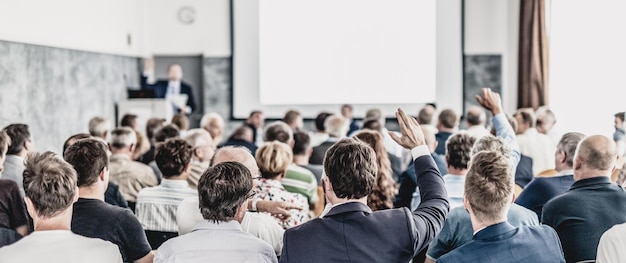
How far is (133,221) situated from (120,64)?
27.9 feet

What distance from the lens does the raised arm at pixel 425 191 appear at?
2715 millimetres

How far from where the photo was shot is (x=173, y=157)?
13.9 feet

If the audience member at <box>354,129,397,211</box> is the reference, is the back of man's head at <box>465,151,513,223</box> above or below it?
above

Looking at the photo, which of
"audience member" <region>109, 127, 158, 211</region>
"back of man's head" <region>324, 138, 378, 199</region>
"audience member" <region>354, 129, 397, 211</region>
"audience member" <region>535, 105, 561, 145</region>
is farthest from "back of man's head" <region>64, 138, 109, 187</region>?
"audience member" <region>535, 105, 561, 145</region>

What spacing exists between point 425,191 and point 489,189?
229 millimetres

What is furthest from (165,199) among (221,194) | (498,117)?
(498,117)

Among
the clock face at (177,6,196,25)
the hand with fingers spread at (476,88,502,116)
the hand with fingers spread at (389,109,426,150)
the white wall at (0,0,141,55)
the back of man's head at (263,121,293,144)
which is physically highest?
the clock face at (177,6,196,25)

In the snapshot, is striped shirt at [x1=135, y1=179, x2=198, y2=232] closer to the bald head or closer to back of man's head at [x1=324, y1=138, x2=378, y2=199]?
back of man's head at [x1=324, y1=138, x2=378, y2=199]

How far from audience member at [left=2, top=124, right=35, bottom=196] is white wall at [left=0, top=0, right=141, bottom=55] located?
3.22m

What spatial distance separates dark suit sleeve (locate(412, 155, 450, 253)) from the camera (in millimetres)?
2701

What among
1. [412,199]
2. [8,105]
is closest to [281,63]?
[8,105]

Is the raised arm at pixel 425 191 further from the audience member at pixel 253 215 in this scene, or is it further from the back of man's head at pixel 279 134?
the back of man's head at pixel 279 134

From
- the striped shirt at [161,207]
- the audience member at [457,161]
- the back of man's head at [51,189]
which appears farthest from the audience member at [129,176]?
the back of man's head at [51,189]

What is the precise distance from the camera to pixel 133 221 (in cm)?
316
